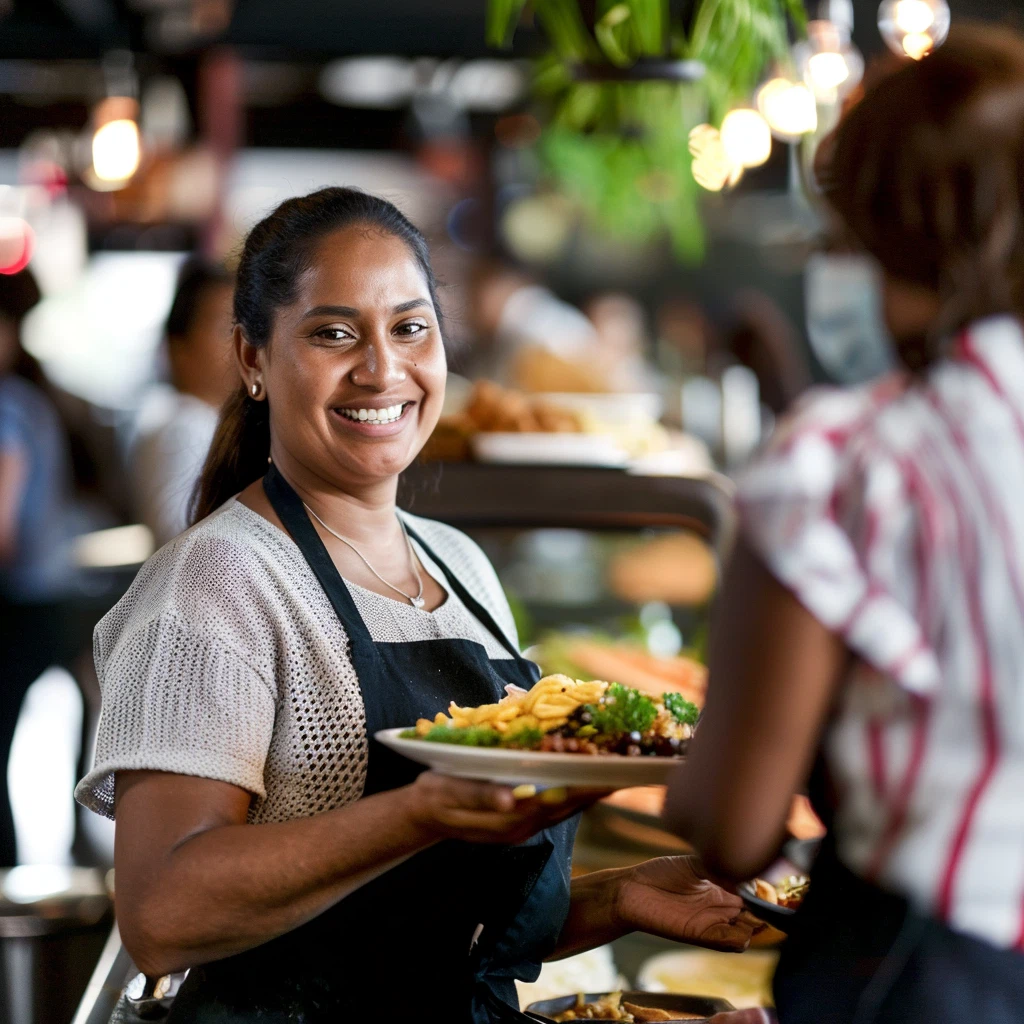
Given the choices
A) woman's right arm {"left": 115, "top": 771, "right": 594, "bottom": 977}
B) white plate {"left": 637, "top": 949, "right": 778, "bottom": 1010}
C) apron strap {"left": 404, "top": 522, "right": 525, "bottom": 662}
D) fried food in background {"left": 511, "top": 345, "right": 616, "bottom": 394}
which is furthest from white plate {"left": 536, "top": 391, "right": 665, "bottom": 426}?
woman's right arm {"left": 115, "top": 771, "right": 594, "bottom": 977}

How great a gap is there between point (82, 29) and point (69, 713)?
3.26m

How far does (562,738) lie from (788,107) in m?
2.81

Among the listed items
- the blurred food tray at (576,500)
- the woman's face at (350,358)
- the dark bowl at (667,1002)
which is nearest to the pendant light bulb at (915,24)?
the blurred food tray at (576,500)

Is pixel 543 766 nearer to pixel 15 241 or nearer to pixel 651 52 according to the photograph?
pixel 651 52

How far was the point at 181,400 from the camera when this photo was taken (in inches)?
176

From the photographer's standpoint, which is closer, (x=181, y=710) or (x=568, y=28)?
(x=181, y=710)

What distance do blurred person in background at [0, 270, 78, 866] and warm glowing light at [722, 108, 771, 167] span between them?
3.01 m

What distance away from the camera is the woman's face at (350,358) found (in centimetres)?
177

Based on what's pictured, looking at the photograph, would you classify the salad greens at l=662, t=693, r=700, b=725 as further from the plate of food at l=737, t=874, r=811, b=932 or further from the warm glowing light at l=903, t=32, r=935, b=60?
the warm glowing light at l=903, t=32, r=935, b=60

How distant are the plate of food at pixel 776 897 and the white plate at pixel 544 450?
4.79ft

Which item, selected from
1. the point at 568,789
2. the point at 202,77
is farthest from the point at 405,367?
the point at 202,77

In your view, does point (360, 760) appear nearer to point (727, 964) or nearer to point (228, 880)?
point (228, 880)

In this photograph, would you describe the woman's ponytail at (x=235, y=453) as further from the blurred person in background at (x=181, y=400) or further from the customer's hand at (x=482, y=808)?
the blurred person in background at (x=181, y=400)

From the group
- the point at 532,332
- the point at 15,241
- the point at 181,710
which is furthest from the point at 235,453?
the point at 15,241
